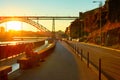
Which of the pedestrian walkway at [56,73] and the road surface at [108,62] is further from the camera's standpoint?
the road surface at [108,62]

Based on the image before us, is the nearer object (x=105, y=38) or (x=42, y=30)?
(x=105, y=38)

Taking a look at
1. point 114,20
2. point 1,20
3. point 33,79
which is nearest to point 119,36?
point 114,20

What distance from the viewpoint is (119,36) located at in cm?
6956

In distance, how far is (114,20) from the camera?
92.7 m

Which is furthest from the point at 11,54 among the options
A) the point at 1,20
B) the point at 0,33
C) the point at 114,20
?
the point at 0,33

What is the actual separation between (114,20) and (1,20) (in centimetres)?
6407

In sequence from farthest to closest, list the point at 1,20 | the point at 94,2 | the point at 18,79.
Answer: the point at 1,20 → the point at 94,2 → the point at 18,79

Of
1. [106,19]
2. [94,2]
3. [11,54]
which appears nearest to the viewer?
[11,54]

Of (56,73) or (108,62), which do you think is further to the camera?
(108,62)

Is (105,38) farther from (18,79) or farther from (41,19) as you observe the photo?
(41,19)

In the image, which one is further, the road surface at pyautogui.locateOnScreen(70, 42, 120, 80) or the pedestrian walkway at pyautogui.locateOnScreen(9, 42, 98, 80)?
the road surface at pyautogui.locateOnScreen(70, 42, 120, 80)

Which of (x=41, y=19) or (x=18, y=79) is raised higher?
(x=41, y=19)

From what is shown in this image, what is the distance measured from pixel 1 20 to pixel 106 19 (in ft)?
180

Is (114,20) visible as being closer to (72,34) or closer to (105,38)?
(105,38)
